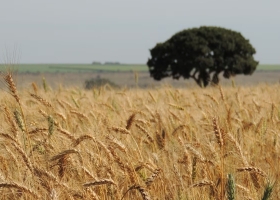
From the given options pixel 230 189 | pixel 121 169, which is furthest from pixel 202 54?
pixel 230 189

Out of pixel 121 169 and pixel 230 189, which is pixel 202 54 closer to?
pixel 121 169

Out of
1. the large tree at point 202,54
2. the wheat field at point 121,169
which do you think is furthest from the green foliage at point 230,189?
the large tree at point 202,54

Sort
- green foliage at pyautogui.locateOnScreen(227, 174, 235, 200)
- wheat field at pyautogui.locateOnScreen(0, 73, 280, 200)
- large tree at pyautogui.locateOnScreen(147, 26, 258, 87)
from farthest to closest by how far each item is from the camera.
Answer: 1. large tree at pyautogui.locateOnScreen(147, 26, 258, 87)
2. wheat field at pyautogui.locateOnScreen(0, 73, 280, 200)
3. green foliage at pyautogui.locateOnScreen(227, 174, 235, 200)

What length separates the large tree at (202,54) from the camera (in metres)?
30.5

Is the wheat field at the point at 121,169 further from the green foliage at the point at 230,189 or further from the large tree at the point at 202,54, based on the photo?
the large tree at the point at 202,54

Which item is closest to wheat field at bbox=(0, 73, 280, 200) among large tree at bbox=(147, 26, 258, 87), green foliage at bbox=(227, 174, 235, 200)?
green foliage at bbox=(227, 174, 235, 200)

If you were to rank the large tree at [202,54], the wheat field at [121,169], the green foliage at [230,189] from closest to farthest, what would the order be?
the green foliage at [230,189] → the wheat field at [121,169] → the large tree at [202,54]

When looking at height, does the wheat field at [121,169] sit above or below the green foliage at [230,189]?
below

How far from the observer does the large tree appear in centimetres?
3050

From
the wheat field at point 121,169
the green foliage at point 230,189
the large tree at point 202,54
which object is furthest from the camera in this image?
the large tree at point 202,54

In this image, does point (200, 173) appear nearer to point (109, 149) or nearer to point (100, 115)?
point (109, 149)

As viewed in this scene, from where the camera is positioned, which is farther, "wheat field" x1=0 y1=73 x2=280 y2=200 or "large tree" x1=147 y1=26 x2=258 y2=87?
"large tree" x1=147 y1=26 x2=258 y2=87

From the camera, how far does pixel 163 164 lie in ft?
10.0

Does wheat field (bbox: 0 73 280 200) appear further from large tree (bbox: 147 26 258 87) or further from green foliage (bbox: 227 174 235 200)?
large tree (bbox: 147 26 258 87)
